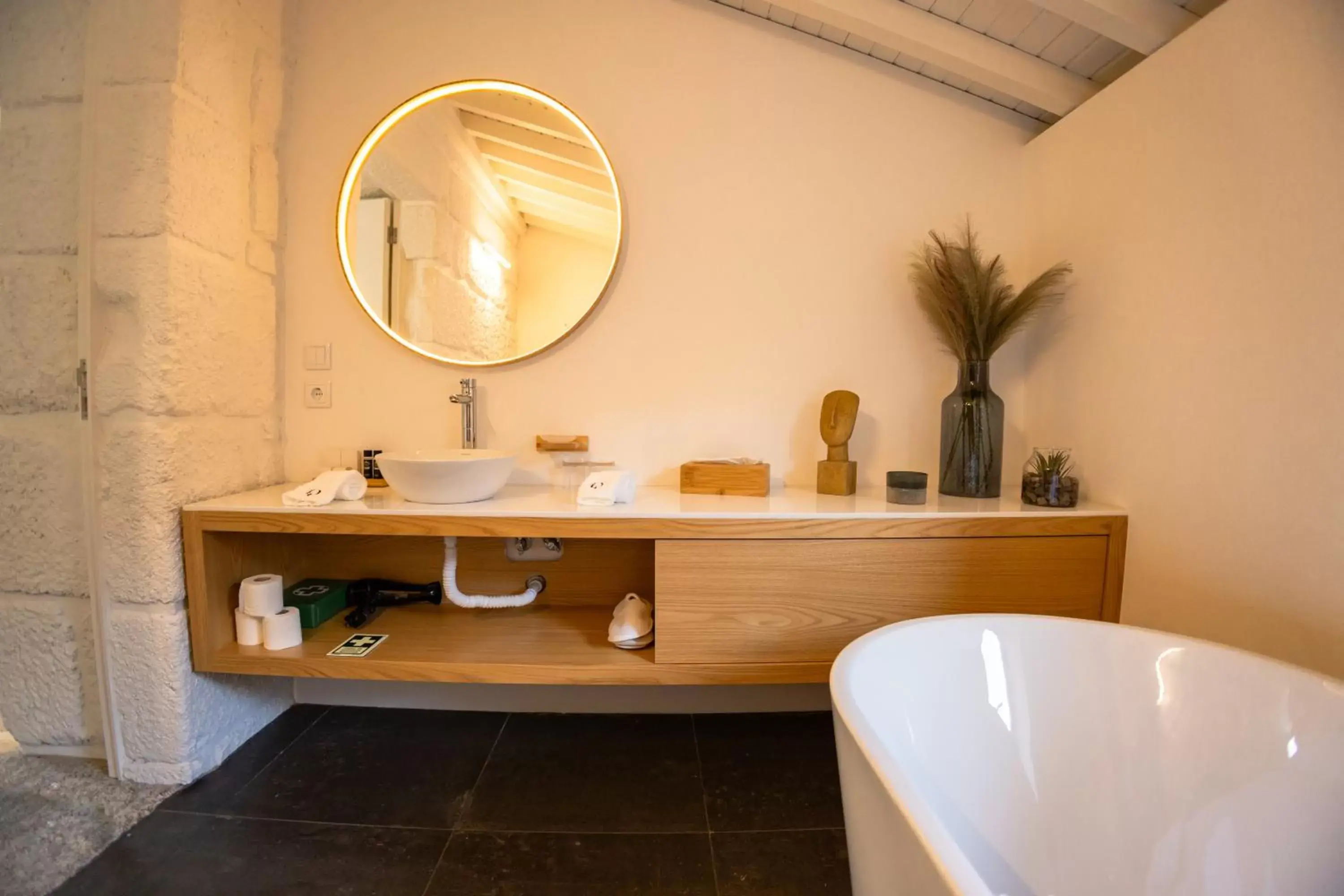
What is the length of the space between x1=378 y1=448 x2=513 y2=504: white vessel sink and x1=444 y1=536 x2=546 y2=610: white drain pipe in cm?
19

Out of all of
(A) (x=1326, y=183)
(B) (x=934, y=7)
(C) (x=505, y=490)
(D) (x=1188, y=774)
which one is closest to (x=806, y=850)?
(D) (x=1188, y=774)

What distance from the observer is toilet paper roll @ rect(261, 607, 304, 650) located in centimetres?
125

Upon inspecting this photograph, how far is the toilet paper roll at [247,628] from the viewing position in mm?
1252

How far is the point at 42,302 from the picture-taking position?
1.21 m

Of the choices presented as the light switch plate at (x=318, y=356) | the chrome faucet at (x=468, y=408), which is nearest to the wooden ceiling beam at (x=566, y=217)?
the chrome faucet at (x=468, y=408)

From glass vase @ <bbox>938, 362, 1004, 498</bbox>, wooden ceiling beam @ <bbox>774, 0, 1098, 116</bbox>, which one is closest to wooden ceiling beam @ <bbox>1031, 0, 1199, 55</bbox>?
wooden ceiling beam @ <bbox>774, 0, 1098, 116</bbox>

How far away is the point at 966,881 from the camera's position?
0.43m

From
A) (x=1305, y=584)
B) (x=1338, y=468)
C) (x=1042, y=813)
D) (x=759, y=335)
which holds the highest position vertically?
(x=759, y=335)

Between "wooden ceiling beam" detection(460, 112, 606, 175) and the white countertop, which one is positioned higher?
"wooden ceiling beam" detection(460, 112, 606, 175)

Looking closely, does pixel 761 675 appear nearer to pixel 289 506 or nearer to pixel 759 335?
pixel 759 335

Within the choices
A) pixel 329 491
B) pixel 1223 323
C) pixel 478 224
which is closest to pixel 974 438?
pixel 1223 323

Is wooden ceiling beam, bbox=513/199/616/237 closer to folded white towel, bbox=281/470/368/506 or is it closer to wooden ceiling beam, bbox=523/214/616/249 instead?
wooden ceiling beam, bbox=523/214/616/249

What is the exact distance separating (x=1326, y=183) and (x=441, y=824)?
197cm

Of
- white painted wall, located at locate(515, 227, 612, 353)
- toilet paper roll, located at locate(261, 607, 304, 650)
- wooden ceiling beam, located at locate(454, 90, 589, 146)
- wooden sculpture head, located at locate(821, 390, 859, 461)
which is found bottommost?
toilet paper roll, located at locate(261, 607, 304, 650)
